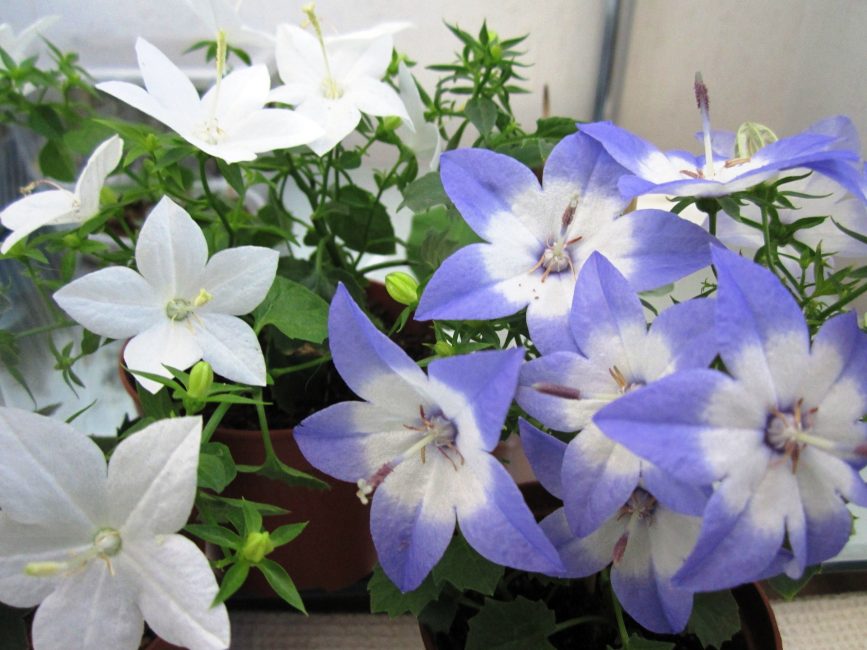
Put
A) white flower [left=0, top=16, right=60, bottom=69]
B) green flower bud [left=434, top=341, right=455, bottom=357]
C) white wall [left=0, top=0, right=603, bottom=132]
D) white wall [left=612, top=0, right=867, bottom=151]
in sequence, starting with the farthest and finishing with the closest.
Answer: white wall [left=0, top=0, right=603, bottom=132] < white wall [left=612, top=0, right=867, bottom=151] < white flower [left=0, top=16, right=60, bottom=69] < green flower bud [left=434, top=341, right=455, bottom=357]

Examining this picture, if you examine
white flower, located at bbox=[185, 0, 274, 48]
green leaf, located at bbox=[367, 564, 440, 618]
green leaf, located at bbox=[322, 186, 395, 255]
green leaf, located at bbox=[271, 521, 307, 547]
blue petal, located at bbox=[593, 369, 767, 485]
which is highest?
Result: white flower, located at bbox=[185, 0, 274, 48]

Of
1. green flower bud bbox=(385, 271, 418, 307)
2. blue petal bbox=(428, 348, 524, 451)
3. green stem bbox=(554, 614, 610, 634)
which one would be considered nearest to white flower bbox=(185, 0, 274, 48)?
green flower bud bbox=(385, 271, 418, 307)

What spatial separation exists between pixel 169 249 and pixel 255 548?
0.58ft

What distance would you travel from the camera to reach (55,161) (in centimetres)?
71

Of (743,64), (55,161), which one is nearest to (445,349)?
(55,161)

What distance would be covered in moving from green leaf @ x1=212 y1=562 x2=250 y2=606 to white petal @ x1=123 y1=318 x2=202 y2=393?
4.4 inches

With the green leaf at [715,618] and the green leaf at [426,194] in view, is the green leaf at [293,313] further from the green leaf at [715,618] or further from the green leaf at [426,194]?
the green leaf at [715,618]

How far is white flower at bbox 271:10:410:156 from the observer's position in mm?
505

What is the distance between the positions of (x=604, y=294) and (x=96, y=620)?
0.29 metres

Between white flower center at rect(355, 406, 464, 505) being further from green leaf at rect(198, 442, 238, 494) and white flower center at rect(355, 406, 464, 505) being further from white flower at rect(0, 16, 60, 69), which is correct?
white flower at rect(0, 16, 60, 69)

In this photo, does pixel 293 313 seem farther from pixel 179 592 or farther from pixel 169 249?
pixel 179 592

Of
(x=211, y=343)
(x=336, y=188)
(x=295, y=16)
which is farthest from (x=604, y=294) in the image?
(x=295, y=16)

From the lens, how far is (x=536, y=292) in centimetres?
39

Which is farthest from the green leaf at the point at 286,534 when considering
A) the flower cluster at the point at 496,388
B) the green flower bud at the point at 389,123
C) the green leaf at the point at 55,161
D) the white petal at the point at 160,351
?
the green leaf at the point at 55,161
